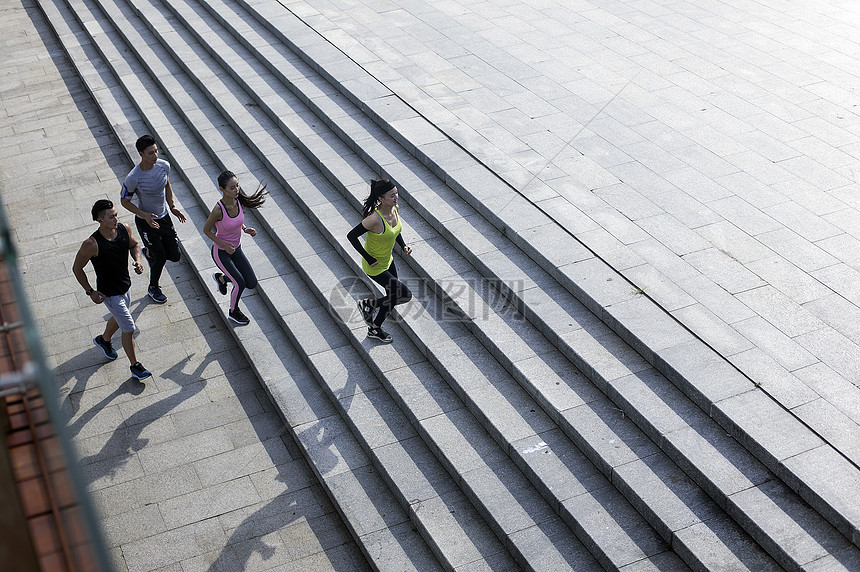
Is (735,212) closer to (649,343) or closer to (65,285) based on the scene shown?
(649,343)

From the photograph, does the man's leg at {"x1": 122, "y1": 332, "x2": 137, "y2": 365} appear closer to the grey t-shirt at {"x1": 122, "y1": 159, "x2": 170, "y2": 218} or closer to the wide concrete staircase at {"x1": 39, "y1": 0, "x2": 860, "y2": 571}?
the wide concrete staircase at {"x1": 39, "y1": 0, "x2": 860, "y2": 571}

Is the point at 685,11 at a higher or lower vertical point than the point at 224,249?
higher

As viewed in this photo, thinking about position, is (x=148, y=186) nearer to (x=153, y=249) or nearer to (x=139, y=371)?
(x=153, y=249)

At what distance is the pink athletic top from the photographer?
749 cm

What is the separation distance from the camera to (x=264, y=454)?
7223 millimetres

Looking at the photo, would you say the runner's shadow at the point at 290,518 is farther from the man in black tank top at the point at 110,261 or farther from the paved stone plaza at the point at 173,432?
the man in black tank top at the point at 110,261

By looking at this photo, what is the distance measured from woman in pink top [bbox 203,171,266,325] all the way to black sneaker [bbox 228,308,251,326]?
40mm

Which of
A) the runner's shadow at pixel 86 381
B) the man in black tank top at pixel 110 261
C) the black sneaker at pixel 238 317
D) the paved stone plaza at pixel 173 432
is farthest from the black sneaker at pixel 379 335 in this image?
the runner's shadow at pixel 86 381

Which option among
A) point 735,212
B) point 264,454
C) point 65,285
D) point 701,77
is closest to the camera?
point 264,454

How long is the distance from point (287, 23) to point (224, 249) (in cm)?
704

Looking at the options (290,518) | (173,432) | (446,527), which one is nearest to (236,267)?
(173,432)

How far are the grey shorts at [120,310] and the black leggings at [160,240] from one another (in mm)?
1174

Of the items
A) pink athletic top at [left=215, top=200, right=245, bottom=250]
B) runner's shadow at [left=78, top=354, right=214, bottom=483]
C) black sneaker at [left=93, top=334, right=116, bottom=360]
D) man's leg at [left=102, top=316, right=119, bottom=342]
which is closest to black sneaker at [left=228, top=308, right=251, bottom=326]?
runner's shadow at [left=78, top=354, right=214, bottom=483]

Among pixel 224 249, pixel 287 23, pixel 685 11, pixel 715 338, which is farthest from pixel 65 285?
pixel 685 11
